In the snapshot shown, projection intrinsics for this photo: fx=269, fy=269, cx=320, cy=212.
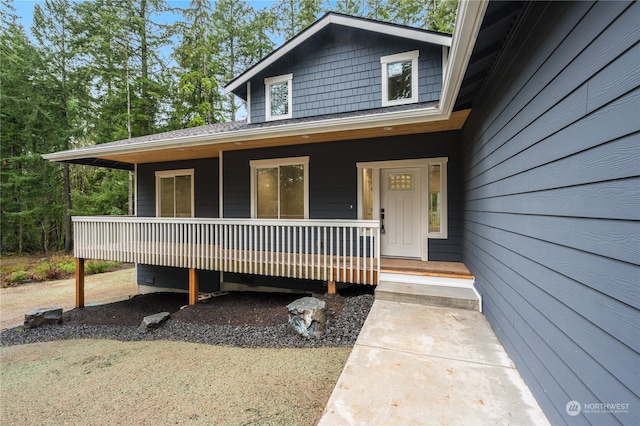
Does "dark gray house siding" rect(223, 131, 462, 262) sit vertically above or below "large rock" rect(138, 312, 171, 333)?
above

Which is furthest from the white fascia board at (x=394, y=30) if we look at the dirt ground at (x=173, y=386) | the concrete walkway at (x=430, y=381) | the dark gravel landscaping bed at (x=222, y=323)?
the dirt ground at (x=173, y=386)

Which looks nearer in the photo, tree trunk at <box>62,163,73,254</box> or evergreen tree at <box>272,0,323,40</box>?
evergreen tree at <box>272,0,323,40</box>

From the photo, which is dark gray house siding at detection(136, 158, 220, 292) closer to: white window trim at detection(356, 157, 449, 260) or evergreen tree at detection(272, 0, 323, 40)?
white window trim at detection(356, 157, 449, 260)

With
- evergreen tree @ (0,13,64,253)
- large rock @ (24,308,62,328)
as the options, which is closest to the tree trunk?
evergreen tree @ (0,13,64,253)

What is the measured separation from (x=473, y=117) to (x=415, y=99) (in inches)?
83.2

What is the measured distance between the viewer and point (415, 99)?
5902 mm

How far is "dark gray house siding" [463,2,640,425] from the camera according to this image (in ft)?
3.54

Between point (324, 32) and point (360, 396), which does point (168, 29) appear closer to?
point (324, 32)

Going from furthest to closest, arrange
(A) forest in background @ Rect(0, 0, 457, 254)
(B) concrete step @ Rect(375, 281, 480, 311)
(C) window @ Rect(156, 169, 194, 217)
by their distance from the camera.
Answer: (A) forest in background @ Rect(0, 0, 457, 254) < (C) window @ Rect(156, 169, 194, 217) < (B) concrete step @ Rect(375, 281, 480, 311)

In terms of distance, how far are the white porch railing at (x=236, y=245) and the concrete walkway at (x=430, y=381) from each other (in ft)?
5.62

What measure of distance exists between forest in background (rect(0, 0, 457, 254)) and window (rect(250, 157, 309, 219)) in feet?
27.4

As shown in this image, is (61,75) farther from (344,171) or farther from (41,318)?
(344,171)

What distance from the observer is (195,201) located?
301 inches

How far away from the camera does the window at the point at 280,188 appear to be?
639cm
